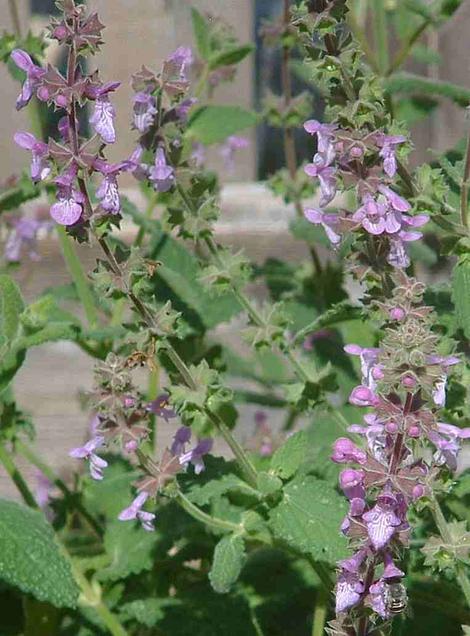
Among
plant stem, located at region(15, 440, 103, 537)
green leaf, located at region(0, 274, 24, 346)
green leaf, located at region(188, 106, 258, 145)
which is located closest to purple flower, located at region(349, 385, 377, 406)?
green leaf, located at region(0, 274, 24, 346)

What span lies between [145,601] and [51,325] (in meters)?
0.24

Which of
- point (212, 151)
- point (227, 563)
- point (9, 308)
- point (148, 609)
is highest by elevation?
point (9, 308)

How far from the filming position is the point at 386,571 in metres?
0.65

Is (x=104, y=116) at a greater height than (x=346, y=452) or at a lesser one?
greater

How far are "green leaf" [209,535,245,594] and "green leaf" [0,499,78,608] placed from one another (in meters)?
0.10

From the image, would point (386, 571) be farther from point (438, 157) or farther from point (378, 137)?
point (438, 157)

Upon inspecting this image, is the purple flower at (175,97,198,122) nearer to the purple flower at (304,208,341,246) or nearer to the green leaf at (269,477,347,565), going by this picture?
the purple flower at (304,208,341,246)

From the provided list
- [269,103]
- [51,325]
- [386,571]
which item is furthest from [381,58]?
[386,571]

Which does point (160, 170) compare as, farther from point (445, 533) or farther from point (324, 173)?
point (445, 533)

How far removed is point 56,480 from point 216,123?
15.4 inches

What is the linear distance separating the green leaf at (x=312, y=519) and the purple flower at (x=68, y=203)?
10.7 inches

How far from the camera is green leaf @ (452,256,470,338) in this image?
2.65 ft

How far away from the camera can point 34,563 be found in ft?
2.79

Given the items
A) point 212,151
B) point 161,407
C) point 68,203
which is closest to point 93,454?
point 161,407
